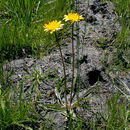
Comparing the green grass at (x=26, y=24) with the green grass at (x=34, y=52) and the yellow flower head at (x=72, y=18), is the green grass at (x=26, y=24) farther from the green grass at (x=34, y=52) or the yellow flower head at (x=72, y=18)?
the yellow flower head at (x=72, y=18)

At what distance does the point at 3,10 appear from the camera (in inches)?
95.3

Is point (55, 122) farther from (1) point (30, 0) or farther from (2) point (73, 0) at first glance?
(2) point (73, 0)

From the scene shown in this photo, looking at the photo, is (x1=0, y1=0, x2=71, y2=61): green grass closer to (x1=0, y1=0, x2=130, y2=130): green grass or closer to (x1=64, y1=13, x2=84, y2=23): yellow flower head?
(x1=0, y1=0, x2=130, y2=130): green grass

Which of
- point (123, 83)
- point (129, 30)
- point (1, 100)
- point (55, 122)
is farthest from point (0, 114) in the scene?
point (129, 30)

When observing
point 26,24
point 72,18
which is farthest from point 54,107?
point 26,24

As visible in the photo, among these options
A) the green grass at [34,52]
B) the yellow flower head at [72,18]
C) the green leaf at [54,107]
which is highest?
the yellow flower head at [72,18]

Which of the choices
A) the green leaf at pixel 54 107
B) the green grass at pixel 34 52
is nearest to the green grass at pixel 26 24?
the green grass at pixel 34 52

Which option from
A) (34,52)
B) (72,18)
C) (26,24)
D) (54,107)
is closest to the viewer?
(72,18)

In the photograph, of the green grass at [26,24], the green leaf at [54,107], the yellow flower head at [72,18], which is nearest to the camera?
the yellow flower head at [72,18]

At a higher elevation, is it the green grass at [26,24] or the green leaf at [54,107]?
the green grass at [26,24]

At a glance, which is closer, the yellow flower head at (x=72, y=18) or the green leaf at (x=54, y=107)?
the yellow flower head at (x=72, y=18)

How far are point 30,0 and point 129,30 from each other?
1236 millimetres

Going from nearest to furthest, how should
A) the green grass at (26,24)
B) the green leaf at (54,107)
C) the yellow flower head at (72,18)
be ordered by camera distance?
1. the yellow flower head at (72,18)
2. the green leaf at (54,107)
3. the green grass at (26,24)

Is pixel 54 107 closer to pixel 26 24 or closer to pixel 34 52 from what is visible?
pixel 34 52
